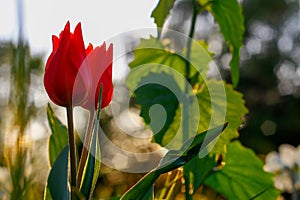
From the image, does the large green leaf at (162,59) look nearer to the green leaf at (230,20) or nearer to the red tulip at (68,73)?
the green leaf at (230,20)

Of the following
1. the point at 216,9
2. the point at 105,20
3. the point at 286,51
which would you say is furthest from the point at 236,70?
the point at 286,51

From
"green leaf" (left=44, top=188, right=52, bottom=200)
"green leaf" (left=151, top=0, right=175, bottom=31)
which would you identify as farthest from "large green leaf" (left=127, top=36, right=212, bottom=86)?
"green leaf" (left=44, top=188, right=52, bottom=200)

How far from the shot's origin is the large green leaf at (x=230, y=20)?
3.69ft

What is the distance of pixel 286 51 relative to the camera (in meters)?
11.3

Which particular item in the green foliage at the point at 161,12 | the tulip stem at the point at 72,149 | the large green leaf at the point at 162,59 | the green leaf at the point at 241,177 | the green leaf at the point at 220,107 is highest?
the green foliage at the point at 161,12

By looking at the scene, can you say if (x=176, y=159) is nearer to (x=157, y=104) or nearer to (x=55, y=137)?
(x=55, y=137)

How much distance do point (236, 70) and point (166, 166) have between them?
0.42 meters

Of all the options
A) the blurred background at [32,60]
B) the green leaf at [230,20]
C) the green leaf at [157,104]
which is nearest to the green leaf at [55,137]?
the blurred background at [32,60]

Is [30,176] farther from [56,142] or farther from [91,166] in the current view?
[56,142]

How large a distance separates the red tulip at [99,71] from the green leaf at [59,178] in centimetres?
6

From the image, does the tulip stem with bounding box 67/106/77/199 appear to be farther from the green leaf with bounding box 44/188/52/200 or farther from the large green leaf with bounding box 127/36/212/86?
the large green leaf with bounding box 127/36/212/86

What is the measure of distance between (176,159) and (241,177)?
0.47 meters

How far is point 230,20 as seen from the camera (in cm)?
114

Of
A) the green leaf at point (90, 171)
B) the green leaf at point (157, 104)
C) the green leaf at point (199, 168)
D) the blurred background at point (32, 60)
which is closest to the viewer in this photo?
the blurred background at point (32, 60)
